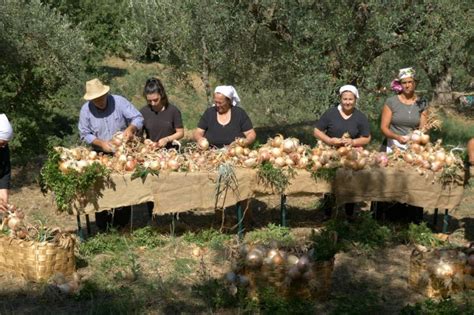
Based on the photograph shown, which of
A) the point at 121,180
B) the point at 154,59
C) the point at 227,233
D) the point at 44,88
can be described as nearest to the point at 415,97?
the point at 227,233

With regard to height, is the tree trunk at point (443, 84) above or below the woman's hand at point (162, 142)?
above

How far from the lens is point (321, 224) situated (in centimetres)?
822

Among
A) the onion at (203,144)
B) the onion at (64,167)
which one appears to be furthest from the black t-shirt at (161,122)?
the onion at (64,167)

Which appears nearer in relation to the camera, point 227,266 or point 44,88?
point 227,266

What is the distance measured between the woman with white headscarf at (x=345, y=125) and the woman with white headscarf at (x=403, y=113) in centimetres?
29

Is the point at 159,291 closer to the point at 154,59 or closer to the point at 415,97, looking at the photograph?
the point at 415,97

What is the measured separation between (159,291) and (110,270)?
932 mm

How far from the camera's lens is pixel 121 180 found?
6801 millimetres

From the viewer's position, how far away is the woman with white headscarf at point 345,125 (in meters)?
7.39

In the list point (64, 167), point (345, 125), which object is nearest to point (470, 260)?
point (345, 125)

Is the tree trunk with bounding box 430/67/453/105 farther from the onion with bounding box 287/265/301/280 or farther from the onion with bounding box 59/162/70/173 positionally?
the onion with bounding box 287/265/301/280

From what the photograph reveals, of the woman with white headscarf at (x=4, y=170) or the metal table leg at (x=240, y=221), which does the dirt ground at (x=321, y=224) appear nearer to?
the metal table leg at (x=240, y=221)

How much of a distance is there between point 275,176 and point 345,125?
1246mm

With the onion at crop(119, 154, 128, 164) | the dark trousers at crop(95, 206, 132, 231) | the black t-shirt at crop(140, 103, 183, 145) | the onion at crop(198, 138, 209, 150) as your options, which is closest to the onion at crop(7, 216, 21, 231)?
the onion at crop(119, 154, 128, 164)
